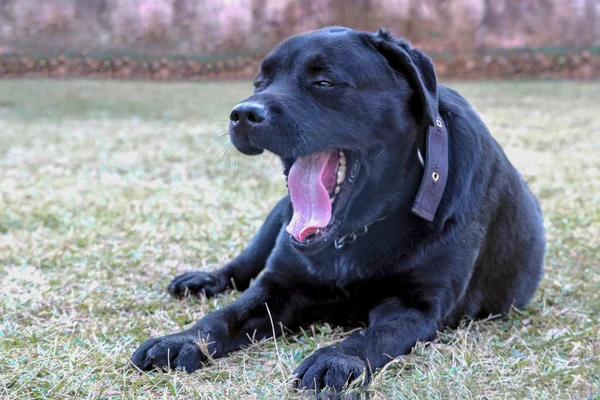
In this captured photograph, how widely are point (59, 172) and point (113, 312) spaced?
4.22m

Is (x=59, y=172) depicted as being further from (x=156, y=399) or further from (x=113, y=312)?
(x=156, y=399)

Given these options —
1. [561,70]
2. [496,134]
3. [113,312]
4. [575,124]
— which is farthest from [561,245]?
[561,70]

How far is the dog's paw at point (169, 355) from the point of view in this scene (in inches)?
89.2

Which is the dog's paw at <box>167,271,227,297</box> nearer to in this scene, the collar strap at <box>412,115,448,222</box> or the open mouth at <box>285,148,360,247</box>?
the open mouth at <box>285,148,360,247</box>

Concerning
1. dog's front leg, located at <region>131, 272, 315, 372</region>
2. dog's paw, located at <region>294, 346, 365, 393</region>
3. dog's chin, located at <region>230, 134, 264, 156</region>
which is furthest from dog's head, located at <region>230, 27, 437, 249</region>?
dog's paw, located at <region>294, 346, 365, 393</region>

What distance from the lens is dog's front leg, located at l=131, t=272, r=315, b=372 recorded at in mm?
2283

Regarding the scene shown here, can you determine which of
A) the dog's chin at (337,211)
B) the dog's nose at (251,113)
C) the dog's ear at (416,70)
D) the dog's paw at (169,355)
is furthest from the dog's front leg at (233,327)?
the dog's ear at (416,70)

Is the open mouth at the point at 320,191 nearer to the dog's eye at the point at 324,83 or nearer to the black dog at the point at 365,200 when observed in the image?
the black dog at the point at 365,200

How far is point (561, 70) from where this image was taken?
63.1 feet

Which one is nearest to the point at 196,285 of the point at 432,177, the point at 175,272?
the point at 175,272

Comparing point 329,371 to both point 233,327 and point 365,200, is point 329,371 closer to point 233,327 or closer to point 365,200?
point 233,327

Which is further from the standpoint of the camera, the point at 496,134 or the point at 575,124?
the point at 575,124

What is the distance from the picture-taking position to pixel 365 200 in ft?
8.55

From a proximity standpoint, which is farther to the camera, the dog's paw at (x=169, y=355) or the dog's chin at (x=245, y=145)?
the dog's chin at (x=245, y=145)
